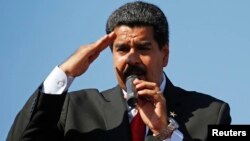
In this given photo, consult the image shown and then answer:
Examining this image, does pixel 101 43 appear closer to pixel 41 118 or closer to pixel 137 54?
pixel 137 54

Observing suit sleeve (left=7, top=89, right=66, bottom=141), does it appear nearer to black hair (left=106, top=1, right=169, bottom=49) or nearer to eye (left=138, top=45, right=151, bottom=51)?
eye (left=138, top=45, right=151, bottom=51)

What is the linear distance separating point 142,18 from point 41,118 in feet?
5.27

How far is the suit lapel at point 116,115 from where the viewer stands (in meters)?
6.29

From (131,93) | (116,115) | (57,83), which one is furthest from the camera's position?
(116,115)

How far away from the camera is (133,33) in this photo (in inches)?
263

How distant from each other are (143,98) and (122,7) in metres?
1.38

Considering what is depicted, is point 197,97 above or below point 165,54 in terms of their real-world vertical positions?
below

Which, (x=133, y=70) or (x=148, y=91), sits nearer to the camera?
(x=148, y=91)

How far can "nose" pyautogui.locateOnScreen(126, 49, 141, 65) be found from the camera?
21.2 feet

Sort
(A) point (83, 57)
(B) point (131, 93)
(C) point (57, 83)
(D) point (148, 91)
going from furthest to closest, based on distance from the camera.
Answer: (A) point (83, 57) < (C) point (57, 83) < (D) point (148, 91) < (B) point (131, 93)

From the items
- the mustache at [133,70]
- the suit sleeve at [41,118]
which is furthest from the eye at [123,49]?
the suit sleeve at [41,118]

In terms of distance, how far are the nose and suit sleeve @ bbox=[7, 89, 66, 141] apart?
763 mm

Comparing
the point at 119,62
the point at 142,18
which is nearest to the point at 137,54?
the point at 119,62

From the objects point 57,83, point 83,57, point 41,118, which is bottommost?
point 41,118
